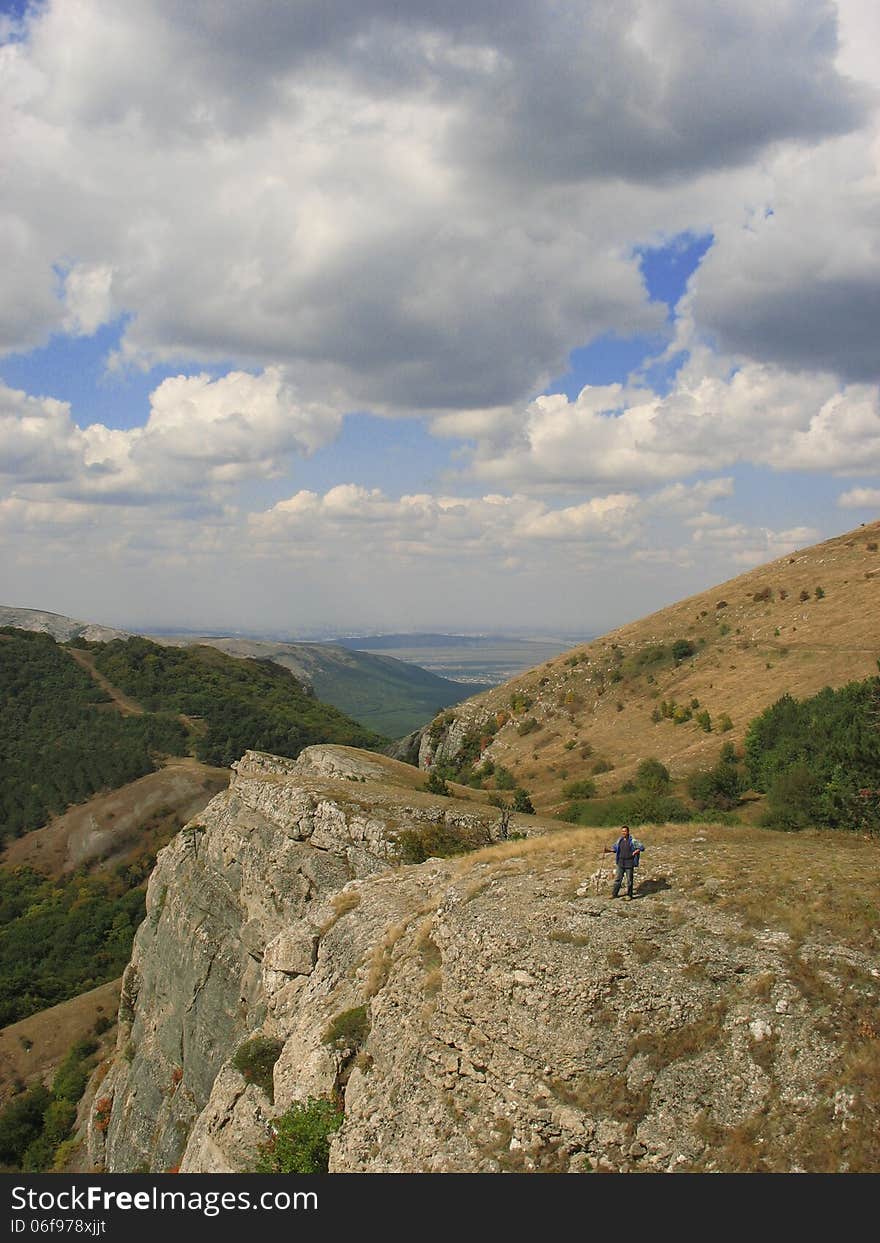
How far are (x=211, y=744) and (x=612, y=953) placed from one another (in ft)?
434

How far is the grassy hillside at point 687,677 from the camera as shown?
61906 millimetres

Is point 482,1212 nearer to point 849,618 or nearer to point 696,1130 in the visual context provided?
point 696,1130

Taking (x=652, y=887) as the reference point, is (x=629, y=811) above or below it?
below

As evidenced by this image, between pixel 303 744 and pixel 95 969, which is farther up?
pixel 303 744

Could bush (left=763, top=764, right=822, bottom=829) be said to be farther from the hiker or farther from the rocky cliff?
the hiker

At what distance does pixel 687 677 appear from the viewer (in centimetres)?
7719

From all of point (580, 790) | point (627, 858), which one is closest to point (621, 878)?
point (627, 858)

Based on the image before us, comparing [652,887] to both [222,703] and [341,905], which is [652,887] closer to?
[341,905]

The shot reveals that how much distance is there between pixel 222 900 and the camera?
1280 inches

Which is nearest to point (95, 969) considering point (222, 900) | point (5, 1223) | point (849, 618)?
point (222, 900)

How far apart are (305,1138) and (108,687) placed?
164 m

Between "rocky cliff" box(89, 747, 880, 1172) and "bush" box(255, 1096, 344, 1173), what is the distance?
36cm

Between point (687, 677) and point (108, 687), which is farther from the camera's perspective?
point (108, 687)

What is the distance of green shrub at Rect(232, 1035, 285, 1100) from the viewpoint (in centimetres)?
1795
